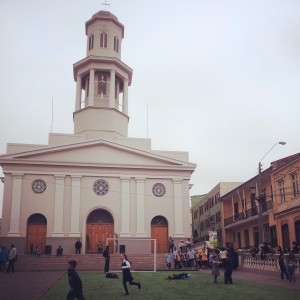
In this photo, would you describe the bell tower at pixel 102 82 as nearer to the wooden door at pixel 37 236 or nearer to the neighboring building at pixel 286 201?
the wooden door at pixel 37 236

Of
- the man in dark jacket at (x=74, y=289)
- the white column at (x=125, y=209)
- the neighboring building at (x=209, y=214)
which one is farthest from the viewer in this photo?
Answer: the neighboring building at (x=209, y=214)

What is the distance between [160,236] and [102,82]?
1499cm

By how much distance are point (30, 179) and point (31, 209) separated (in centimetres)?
241

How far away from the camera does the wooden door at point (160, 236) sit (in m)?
36.0

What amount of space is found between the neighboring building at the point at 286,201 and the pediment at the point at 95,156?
302 inches

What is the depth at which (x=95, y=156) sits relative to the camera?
36250 millimetres

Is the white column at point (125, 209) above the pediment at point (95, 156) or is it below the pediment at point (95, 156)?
below

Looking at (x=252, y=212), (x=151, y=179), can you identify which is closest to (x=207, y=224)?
(x=252, y=212)

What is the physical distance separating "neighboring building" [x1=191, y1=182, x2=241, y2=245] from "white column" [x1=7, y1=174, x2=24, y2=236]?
25524mm

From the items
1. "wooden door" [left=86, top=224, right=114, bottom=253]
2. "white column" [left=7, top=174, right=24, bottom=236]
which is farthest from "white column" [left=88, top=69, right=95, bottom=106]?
"wooden door" [left=86, top=224, right=114, bottom=253]

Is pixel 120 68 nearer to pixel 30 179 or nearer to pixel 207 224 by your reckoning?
pixel 30 179

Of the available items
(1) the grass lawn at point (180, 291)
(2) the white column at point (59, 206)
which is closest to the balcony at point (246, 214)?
(2) the white column at point (59, 206)

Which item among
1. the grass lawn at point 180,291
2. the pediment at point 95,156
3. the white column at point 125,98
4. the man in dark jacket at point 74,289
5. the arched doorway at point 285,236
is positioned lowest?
the grass lawn at point 180,291

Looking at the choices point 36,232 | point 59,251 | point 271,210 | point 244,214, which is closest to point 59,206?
point 36,232
